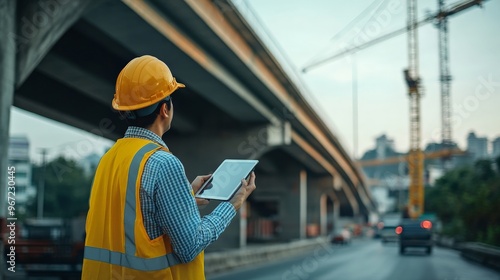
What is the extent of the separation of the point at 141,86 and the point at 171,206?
0.49m

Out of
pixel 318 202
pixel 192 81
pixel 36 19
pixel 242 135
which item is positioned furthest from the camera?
pixel 318 202

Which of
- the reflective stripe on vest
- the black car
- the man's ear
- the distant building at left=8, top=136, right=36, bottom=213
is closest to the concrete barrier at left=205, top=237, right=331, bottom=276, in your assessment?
the black car

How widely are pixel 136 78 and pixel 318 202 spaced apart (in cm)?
5902

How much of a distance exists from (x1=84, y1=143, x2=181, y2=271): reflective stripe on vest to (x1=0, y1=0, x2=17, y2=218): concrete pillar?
28.4ft

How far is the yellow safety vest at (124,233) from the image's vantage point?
2129 mm

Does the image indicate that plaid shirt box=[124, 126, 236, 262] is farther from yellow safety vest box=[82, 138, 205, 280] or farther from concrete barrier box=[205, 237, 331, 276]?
concrete barrier box=[205, 237, 331, 276]

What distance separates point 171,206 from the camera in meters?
2.16

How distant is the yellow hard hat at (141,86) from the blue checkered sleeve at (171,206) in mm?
263

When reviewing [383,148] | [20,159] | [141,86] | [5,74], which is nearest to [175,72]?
[5,74]

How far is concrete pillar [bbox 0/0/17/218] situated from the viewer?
1038cm

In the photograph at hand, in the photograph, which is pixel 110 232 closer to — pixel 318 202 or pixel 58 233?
pixel 58 233

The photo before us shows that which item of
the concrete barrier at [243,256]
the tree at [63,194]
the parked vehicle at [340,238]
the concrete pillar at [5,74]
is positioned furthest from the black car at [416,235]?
the tree at [63,194]

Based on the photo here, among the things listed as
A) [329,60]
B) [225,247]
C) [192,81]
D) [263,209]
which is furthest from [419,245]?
[329,60]

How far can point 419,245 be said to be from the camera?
29703 millimetres
